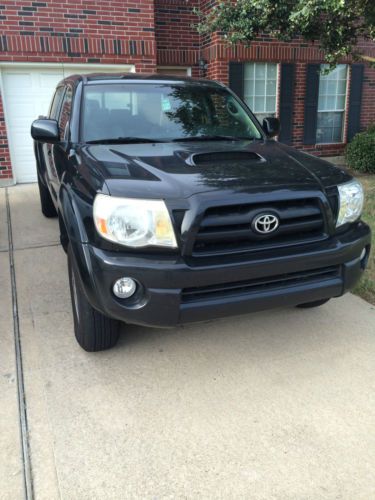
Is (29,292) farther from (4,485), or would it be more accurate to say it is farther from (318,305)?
(318,305)

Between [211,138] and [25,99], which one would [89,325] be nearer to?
[211,138]

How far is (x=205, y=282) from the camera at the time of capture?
→ 7.55ft

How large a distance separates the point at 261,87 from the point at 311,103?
1.29 meters

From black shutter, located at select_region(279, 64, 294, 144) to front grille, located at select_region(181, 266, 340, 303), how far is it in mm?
7804

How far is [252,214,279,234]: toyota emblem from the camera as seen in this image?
2393 millimetres

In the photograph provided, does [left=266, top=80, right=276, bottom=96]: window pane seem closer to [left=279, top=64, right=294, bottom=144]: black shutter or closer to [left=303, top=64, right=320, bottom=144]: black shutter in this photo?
[left=279, top=64, right=294, bottom=144]: black shutter

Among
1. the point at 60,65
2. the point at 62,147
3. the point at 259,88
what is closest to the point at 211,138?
the point at 62,147

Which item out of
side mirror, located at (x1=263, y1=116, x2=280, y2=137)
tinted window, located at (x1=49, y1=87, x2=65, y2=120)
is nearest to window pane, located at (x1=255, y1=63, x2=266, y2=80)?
tinted window, located at (x1=49, y1=87, x2=65, y2=120)

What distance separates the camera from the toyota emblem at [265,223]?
7.85 ft

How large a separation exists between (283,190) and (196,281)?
0.74m

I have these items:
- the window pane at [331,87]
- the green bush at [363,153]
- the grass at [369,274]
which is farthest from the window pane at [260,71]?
the grass at [369,274]

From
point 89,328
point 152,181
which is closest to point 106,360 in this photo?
point 89,328

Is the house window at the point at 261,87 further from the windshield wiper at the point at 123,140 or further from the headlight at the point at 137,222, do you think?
the headlight at the point at 137,222

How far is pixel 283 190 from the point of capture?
2479 millimetres
